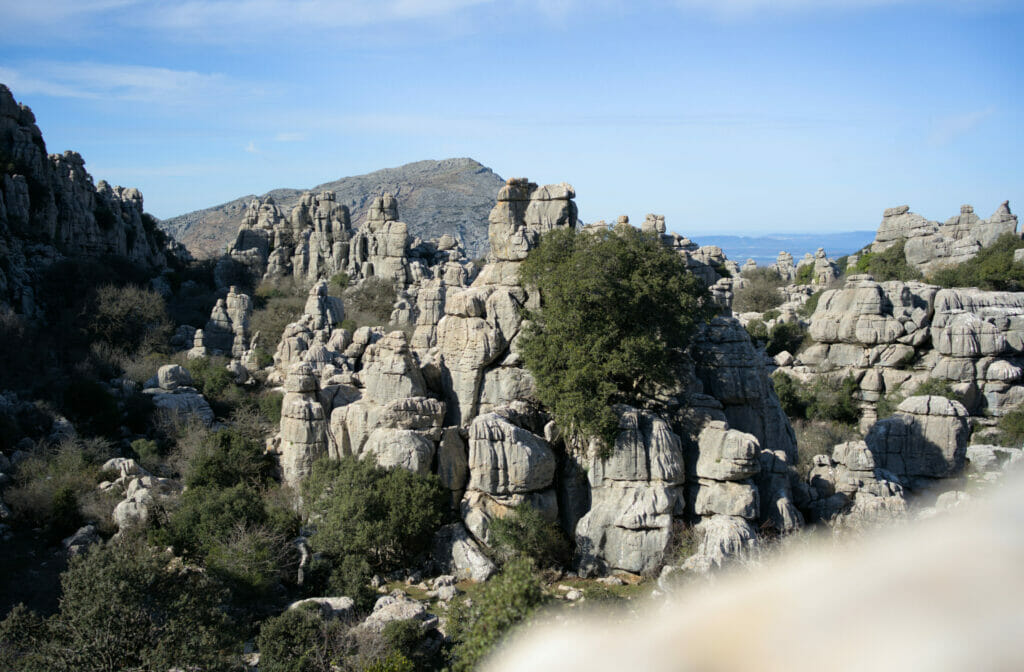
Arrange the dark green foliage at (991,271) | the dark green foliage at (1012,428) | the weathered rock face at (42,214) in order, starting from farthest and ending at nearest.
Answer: the dark green foliage at (991,271)
the weathered rock face at (42,214)
the dark green foliage at (1012,428)

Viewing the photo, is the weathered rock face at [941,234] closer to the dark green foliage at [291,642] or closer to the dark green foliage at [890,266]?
the dark green foliage at [890,266]

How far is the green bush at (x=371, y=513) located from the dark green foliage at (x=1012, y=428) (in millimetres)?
22763

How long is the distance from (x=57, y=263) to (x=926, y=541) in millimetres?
45946

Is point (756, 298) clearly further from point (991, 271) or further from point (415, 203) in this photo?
point (415, 203)

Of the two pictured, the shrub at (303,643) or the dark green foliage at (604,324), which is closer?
the shrub at (303,643)

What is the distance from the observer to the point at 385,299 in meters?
45.8

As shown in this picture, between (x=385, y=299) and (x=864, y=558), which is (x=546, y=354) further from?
(x=385, y=299)

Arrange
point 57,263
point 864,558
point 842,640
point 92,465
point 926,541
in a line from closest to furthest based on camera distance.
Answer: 1. point 842,640
2. point 926,541
3. point 864,558
4. point 92,465
5. point 57,263

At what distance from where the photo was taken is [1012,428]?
90.6 feet

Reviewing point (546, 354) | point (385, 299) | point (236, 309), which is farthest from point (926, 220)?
point (236, 309)

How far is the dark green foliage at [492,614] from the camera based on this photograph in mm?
12133

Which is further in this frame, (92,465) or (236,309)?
(236,309)

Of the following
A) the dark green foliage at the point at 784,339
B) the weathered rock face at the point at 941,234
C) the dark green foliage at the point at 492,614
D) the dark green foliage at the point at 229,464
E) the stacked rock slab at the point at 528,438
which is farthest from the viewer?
the weathered rock face at the point at 941,234

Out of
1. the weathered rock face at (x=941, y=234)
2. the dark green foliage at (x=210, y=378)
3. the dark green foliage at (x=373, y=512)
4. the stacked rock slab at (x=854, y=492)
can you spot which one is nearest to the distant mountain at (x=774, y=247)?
the weathered rock face at (x=941, y=234)
